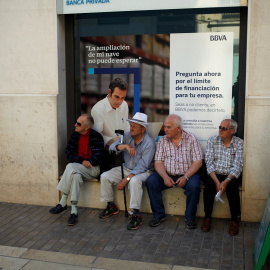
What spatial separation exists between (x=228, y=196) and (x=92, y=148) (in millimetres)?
2021

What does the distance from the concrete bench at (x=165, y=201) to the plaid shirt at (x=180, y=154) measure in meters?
0.35

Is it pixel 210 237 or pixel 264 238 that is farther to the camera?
pixel 210 237

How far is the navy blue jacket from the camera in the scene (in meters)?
5.80

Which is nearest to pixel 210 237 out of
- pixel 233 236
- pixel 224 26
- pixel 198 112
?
pixel 233 236

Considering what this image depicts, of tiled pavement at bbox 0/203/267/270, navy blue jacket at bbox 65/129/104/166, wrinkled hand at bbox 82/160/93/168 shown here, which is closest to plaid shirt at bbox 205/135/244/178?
tiled pavement at bbox 0/203/267/270

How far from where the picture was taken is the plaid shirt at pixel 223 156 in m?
5.30

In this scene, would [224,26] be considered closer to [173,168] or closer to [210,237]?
[173,168]

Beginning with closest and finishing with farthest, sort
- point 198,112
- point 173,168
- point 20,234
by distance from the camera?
point 20,234 → point 173,168 → point 198,112

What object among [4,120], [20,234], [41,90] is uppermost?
[41,90]

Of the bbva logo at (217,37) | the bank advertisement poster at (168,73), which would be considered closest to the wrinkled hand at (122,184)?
the bank advertisement poster at (168,73)

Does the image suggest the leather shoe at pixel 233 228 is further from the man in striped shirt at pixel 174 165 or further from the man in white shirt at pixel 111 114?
the man in white shirt at pixel 111 114

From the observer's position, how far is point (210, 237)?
Result: 4953 mm

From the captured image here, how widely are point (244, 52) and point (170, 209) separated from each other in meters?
2.44

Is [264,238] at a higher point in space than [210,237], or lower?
higher
